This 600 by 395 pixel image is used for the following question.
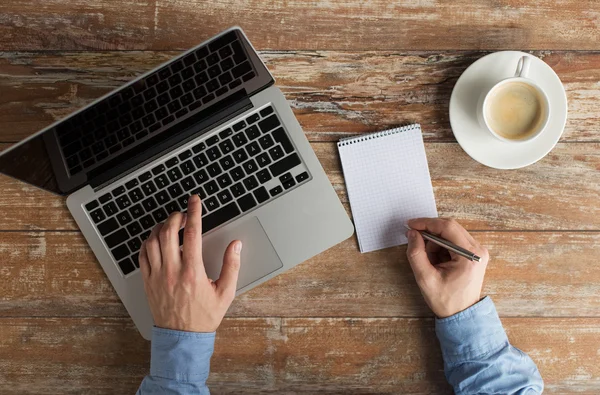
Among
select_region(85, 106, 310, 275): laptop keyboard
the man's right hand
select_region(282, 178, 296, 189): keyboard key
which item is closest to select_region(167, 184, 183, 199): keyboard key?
select_region(85, 106, 310, 275): laptop keyboard

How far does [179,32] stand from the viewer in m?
1.02

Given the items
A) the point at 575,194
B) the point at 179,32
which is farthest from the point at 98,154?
the point at 575,194

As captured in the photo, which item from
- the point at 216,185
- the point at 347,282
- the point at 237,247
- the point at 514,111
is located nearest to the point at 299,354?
the point at 347,282

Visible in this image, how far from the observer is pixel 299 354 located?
1.05m

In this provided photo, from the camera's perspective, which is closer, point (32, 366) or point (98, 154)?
point (98, 154)

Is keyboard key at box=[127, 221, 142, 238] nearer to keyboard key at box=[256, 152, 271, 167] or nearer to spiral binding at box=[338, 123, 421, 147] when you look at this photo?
keyboard key at box=[256, 152, 271, 167]

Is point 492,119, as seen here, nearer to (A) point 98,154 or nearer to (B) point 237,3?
(B) point 237,3

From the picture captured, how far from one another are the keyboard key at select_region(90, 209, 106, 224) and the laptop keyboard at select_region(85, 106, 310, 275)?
0.9 inches

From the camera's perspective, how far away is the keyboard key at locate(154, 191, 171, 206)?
3.21 feet

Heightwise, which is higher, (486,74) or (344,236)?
(486,74)

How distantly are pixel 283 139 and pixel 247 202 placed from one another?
141mm

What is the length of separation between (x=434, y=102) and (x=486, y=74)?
11 centimetres

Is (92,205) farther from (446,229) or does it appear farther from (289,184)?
(446,229)

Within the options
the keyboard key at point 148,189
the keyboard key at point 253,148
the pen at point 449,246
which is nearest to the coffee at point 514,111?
the pen at point 449,246
